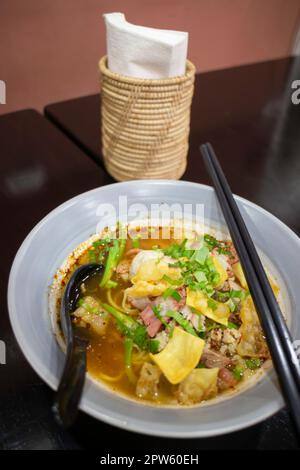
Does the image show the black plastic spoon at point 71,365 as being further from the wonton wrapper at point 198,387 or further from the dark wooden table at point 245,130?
the dark wooden table at point 245,130

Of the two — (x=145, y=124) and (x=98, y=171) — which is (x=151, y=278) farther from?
(x=98, y=171)

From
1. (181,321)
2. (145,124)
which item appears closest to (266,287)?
(181,321)

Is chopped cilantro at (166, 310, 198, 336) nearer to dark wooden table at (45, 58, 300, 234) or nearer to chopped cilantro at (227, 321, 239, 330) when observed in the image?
chopped cilantro at (227, 321, 239, 330)

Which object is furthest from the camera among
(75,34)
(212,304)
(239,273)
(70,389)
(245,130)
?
(75,34)

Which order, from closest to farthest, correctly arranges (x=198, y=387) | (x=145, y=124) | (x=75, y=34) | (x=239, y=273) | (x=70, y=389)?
(x=70, y=389)
(x=198, y=387)
(x=239, y=273)
(x=145, y=124)
(x=75, y=34)

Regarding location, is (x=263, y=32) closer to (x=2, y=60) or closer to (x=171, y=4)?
(x=171, y=4)
